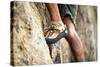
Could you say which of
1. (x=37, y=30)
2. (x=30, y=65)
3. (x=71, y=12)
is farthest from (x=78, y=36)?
(x=30, y=65)

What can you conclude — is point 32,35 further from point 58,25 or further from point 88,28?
point 88,28

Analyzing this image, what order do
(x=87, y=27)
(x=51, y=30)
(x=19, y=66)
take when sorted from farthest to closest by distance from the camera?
1. (x=87, y=27)
2. (x=51, y=30)
3. (x=19, y=66)

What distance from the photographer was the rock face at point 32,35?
200 cm

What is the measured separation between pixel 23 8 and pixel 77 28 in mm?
675

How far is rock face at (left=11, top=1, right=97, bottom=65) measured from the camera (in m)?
2.00

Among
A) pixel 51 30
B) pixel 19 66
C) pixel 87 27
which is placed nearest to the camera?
pixel 19 66

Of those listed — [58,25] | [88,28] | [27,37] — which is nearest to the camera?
[27,37]

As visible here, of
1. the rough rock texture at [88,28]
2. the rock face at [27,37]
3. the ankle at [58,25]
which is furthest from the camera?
the rough rock texture at [88,28]

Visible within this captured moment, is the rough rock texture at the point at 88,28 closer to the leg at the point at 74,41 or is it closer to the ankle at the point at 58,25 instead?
the leg at the point at 74,41

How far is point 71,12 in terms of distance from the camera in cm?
226

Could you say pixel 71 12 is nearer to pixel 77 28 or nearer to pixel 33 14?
pixel 77 28

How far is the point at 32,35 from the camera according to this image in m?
2.08

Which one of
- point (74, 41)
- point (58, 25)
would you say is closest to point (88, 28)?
point (74, 41)

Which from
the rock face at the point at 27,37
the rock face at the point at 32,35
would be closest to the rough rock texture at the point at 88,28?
the rock face at the point at 32,35
